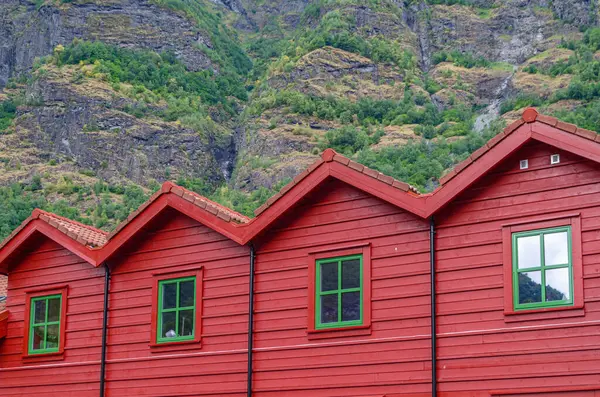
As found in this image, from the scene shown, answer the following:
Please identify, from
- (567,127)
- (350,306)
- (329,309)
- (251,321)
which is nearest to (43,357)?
(251,321)

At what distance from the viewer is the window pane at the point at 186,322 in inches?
1086

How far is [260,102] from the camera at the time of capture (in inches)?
5807

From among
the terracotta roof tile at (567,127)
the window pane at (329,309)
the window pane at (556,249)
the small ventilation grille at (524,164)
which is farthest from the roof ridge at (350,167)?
the terracotta roof tile at (567,127)

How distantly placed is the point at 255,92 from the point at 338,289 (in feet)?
437

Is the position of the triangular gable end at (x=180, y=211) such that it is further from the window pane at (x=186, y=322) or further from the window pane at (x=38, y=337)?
the window pane at (x=38, y=337)

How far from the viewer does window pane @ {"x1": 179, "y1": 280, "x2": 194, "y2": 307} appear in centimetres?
2788

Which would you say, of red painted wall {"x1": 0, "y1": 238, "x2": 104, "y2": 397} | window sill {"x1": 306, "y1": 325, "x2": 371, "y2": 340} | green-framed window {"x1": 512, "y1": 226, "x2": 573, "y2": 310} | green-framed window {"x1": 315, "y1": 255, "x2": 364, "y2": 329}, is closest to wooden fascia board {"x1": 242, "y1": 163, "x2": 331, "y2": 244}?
green-framed window {"x1": 315, "y1": 255, "x2": 364, "y2": 329}

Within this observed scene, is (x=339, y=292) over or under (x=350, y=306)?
over

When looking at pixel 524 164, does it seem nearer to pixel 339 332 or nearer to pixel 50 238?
pixel 339 332

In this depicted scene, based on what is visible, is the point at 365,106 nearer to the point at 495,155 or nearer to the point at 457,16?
the point at 457,16

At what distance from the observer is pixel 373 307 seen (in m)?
25.0

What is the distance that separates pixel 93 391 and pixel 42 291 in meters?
3.21

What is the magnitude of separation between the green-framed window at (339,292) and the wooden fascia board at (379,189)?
1.55 metres

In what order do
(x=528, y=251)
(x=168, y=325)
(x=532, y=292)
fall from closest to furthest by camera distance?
(x=532, y=292) < (x=528, y=251) < (x=168, y=325)
